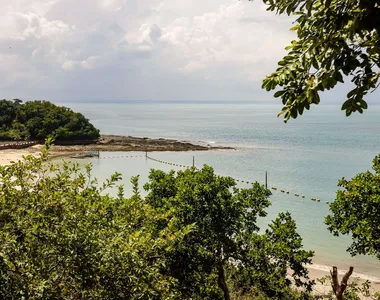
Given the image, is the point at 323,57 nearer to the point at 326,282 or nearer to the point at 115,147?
the point at 326,282

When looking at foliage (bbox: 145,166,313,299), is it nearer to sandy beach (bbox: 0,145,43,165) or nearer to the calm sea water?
the calm sea water

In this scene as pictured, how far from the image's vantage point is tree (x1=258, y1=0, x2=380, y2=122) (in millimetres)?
3174

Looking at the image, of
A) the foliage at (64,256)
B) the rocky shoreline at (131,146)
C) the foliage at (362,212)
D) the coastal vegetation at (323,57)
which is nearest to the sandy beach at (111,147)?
the rocky shoreline at (131,146)

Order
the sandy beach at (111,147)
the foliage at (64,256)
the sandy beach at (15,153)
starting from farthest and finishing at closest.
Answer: the sandy beach at (111,147) → the sandy beach at (15,153) → the foliage at (64,256)

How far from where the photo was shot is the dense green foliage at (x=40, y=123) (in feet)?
198

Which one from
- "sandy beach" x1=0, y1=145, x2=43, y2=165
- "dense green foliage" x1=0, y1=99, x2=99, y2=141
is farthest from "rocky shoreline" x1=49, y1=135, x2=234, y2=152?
"dense green foliage" x1=0, y1=99, x2=99, y2=141

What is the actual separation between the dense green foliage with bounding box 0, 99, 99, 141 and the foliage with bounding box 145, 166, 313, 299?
2066 inches

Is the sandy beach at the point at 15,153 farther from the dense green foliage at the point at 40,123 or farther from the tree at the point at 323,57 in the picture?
the tree at the point at 323,57

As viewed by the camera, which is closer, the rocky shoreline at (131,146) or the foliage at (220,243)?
the foliage at (220,243)

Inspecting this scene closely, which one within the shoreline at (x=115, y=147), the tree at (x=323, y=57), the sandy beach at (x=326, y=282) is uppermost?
the tree at (x=323, y=57)

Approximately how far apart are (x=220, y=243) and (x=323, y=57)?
8.54 m

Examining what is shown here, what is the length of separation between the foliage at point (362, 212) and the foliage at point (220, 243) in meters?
1.55

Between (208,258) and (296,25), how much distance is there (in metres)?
8.38

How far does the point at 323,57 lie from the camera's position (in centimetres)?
338
